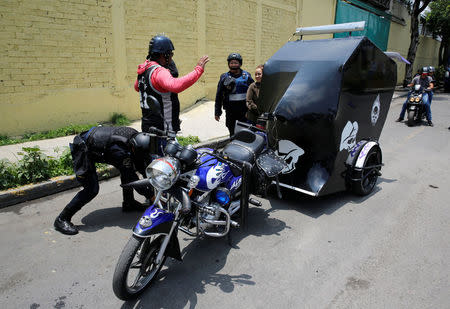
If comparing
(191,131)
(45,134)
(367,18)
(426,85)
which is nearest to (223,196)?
(191,131)

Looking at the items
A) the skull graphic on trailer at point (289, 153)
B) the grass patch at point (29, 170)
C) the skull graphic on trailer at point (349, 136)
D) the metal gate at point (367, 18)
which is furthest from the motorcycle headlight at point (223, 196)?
the metal gate at point (367, 18)

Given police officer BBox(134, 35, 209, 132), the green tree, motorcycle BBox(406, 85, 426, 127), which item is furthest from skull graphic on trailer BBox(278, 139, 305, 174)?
the green tree

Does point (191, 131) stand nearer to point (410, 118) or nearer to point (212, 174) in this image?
point (212, 174)

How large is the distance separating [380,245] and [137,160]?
103 inches

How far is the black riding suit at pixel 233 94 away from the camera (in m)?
5.56

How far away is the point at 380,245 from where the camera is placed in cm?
337

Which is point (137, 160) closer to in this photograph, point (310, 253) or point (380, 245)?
point (310, 253)

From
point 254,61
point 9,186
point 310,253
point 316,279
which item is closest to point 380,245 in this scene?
point 310,253

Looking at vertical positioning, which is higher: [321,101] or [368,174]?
[321,101]

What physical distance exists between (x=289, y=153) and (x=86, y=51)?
5.34 meters

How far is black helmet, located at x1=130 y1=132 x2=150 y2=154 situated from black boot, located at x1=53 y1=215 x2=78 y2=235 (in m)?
1.11

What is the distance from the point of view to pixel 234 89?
18.3 ft

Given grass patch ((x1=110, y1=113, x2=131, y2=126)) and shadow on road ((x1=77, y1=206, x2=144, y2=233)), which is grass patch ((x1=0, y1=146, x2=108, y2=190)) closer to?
shadow on road ((x1=77, y1=206, x2=144, y2=233))

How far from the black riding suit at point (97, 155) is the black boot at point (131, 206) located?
1.65ft
